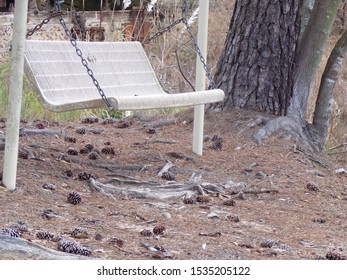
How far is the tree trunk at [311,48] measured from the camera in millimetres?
6426

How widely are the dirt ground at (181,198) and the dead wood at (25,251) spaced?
0.24 m

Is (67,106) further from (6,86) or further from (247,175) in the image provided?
(6,86)

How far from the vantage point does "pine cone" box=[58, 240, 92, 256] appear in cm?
345

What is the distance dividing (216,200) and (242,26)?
1.86 m

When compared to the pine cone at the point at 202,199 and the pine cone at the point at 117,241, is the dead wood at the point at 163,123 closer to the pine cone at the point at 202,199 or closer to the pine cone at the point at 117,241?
the pine cone at the point at 202,199

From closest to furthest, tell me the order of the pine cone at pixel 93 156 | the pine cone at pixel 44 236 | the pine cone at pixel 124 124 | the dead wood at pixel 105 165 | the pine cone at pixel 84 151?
Result: the pine cone at pixel 44 236, the dead wood at pixel 105 165, the pine cone at pixel 93 156, the pine cone at pixel 84 151, the pine cone at pixel 124 124

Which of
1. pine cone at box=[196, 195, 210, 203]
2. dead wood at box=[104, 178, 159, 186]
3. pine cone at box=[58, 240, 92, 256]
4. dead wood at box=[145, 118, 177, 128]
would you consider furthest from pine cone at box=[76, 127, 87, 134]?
pine cone at box=[58, 240, 92, 256]

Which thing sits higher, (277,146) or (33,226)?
(33,226)

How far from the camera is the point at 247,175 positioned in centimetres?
549

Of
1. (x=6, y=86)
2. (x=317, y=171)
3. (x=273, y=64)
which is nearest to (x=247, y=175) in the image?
(x=317, y=171)

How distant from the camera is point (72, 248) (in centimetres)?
345

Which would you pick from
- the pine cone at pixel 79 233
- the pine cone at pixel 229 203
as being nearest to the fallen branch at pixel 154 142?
the pine cone at pixel 229 203

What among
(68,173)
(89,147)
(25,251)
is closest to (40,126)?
(89,147)

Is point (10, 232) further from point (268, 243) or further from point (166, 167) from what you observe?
point (166, 167)
